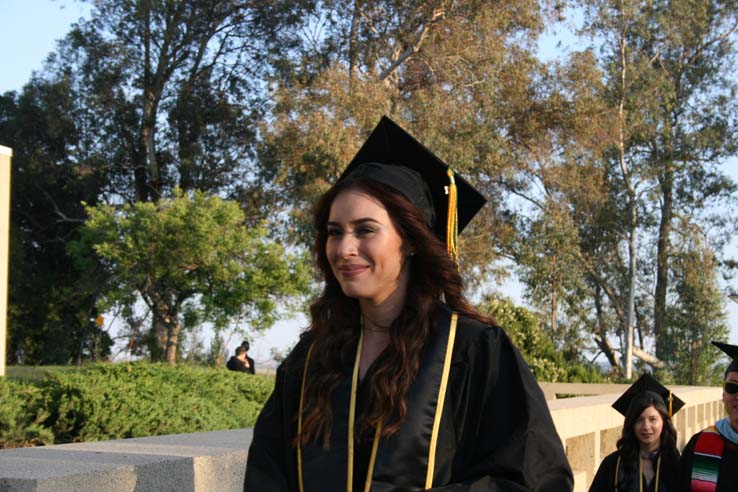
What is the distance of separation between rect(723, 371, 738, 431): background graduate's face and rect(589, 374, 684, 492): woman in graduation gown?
132 centimetres

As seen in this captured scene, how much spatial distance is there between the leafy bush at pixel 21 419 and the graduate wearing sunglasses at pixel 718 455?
13.8 feet

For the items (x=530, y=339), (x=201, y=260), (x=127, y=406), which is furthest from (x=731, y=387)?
(x=201, y=260)

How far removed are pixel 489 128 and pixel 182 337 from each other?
10.3 m

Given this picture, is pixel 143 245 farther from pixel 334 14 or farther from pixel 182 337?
pixel 334 14

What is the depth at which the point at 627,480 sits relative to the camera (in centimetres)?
601

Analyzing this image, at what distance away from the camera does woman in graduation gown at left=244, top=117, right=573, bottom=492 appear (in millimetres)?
2207

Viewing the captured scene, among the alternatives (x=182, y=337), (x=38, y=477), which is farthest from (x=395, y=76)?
(x=38, y=477)

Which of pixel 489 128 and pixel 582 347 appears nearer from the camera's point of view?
pixel 489 128

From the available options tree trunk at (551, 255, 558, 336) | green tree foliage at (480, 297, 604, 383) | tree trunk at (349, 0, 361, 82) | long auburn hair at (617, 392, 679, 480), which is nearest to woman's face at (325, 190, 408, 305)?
long auburn hair at (617, 392, 679, 480)

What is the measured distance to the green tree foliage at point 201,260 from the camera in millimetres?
22891

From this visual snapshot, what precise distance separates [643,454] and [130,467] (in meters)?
4.15

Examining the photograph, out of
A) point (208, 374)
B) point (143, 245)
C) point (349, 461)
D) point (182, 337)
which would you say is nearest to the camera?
point (349, 461)

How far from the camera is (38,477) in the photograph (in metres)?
2.68

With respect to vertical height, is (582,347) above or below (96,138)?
below
